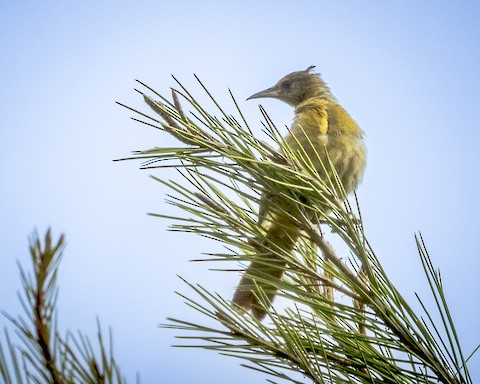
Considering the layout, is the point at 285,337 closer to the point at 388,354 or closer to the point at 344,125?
the point at 388,354

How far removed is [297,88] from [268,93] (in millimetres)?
421

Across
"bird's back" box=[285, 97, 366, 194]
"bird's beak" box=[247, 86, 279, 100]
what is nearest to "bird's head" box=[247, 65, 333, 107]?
"bird's beak" box=[247, 86, 279, 100]

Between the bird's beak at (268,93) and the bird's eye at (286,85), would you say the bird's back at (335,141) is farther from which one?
the bird's beak at (268,93)

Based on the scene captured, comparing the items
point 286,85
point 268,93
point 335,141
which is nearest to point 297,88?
point 286,85

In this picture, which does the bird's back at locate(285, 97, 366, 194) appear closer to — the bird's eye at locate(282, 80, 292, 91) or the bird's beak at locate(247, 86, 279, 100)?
the bird's eye at locate(282, 80, 292, 91)

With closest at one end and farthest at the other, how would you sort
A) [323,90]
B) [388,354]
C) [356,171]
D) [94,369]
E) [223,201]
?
[94,369] → [388,354] → [223,201] → [356,171] → [323,90]

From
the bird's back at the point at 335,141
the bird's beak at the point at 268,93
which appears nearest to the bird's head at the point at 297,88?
the bird's beak at the point at 268,93

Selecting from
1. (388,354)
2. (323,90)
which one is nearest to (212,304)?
(388,354)

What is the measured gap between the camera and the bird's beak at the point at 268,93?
5788 mm

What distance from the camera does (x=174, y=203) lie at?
174 cm

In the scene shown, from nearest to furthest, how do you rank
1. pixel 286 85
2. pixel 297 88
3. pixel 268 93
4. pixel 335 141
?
pixel 335 141, pixel 297 88, pixel 286 85, pixel 268 93

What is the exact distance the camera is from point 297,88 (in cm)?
555

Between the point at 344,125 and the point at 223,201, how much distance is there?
204cm

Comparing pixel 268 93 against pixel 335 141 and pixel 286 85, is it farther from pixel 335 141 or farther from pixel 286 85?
pixel 335 141
